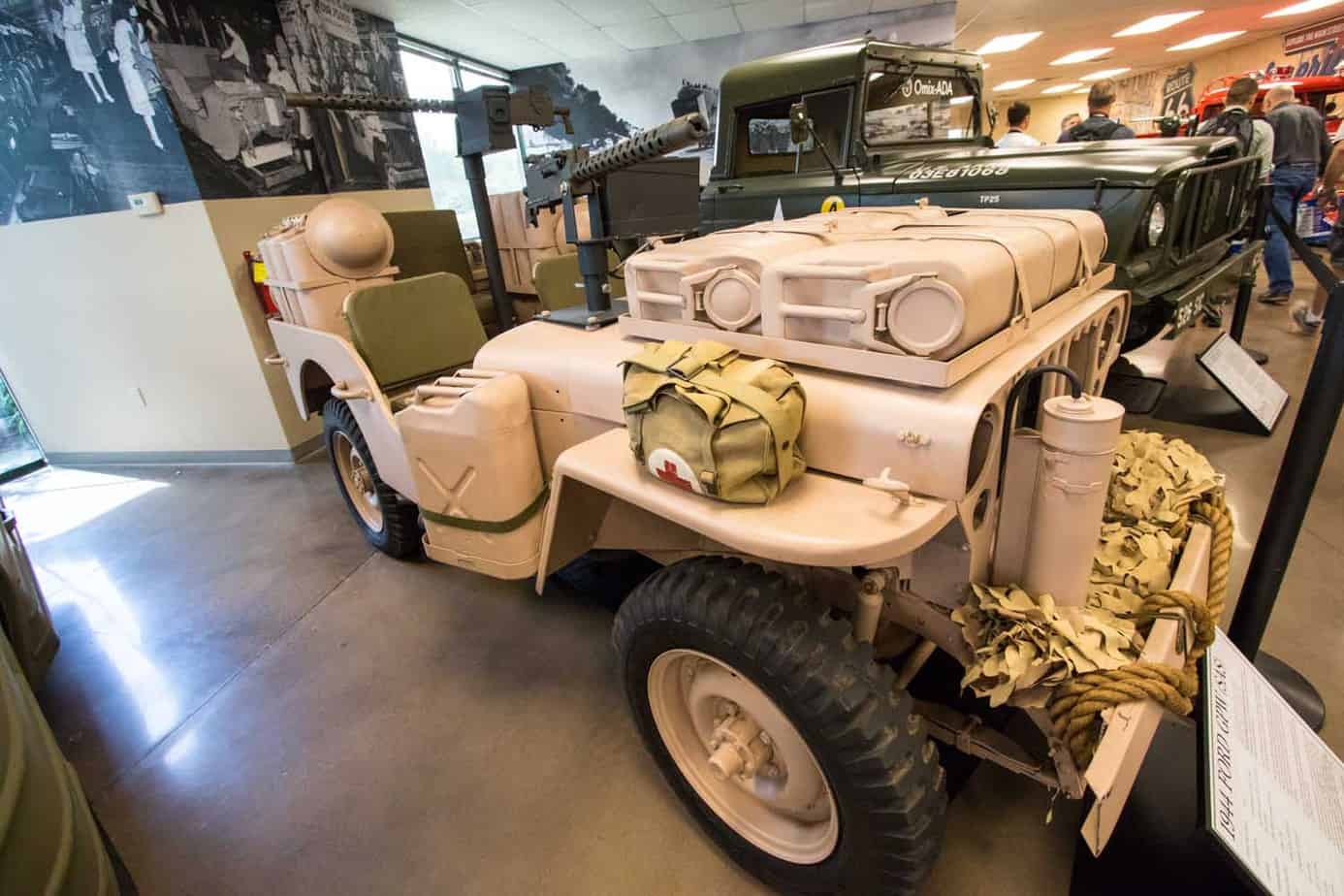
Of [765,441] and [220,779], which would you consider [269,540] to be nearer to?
[220,779]

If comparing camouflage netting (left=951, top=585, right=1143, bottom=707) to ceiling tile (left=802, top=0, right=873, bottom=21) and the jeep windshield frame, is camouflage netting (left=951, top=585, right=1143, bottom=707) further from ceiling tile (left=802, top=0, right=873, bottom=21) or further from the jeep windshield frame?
ceiling tile (left=802, top=0, right=873, bottom=21)

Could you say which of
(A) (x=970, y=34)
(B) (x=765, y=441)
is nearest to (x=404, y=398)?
(B) (x=765, y=441)

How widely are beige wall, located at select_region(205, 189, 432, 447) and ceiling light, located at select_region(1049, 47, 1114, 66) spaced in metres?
14.0

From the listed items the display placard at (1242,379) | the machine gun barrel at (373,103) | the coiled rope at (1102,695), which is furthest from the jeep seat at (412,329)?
the display placard at (1242,379)

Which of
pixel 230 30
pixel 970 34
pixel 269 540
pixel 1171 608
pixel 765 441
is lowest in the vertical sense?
pixel 269 540

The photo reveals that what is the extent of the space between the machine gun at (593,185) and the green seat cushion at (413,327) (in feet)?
2.47

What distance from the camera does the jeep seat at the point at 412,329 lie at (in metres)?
2.63

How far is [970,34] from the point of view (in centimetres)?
955

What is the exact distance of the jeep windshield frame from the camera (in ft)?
10.8

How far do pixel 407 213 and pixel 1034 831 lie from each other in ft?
15.4

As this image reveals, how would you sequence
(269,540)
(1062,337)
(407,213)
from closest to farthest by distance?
(1062,337) → (269,540) → (407,213)

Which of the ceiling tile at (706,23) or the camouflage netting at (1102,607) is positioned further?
the ceiling tile at (706,23)

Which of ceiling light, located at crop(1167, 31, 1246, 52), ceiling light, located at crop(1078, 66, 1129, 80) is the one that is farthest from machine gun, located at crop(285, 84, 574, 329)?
ceiling light, located at crop(1078, 66, 1129, 80)

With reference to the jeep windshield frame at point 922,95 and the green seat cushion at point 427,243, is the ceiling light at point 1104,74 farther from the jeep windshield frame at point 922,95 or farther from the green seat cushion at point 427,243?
the green seat cushion at point 427,243
